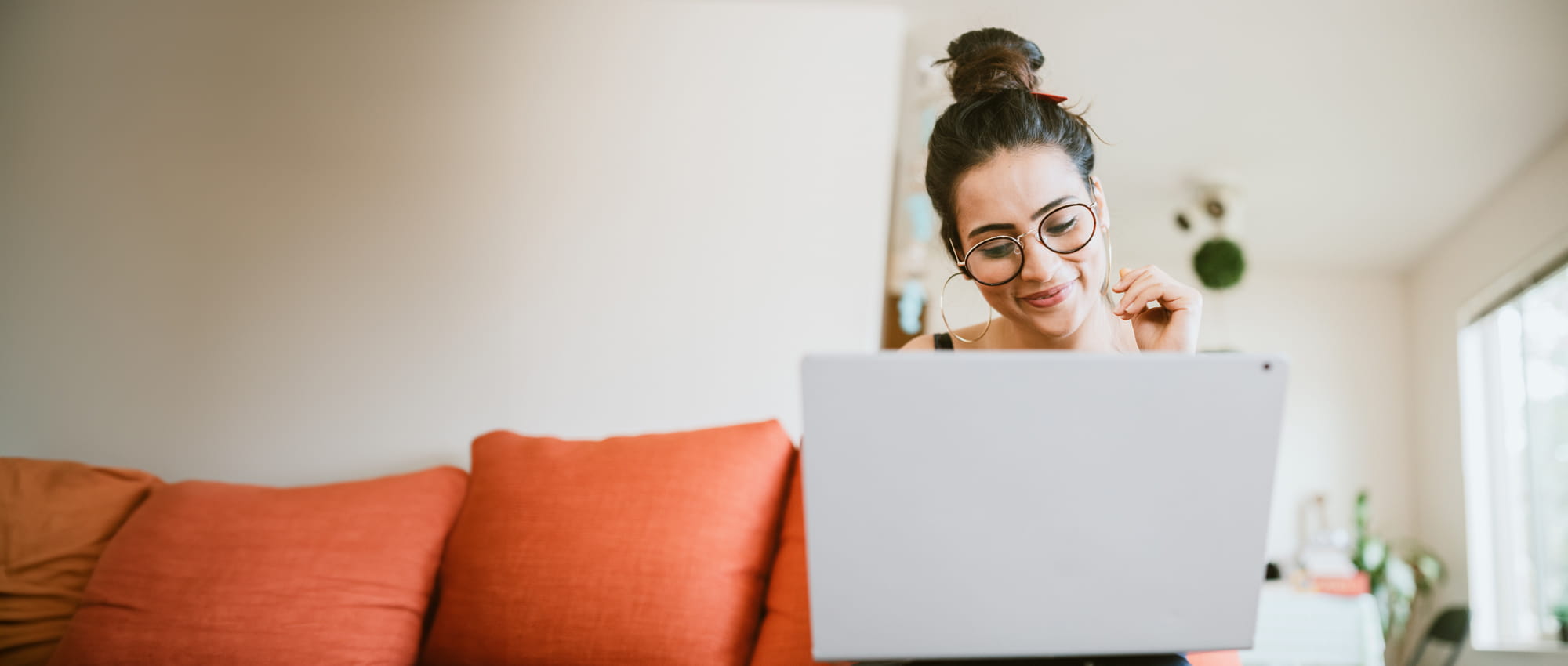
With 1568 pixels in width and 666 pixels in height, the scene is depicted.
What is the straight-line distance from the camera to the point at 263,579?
150cm

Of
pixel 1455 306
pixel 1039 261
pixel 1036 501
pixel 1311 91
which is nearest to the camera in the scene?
pixel 1036 501

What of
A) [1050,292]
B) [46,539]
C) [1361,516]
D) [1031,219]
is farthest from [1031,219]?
[1361,516]

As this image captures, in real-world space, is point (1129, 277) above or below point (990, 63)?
below

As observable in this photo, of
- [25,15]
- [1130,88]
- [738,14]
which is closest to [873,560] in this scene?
[738,14]

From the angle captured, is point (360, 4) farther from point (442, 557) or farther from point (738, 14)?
point (442, 557)

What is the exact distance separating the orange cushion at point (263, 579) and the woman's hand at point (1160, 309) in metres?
1.33

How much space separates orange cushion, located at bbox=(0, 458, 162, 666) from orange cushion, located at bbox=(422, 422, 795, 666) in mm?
730

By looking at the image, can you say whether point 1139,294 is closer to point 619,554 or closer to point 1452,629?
point 619,554

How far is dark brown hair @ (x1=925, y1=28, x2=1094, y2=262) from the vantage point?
1205mm

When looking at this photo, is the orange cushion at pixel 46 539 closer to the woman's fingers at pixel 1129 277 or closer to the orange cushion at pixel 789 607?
the orange cushion at pixel 789 607

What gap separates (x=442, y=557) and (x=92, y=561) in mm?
693

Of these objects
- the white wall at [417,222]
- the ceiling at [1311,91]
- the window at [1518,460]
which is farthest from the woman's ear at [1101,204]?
the window at [1518,460]

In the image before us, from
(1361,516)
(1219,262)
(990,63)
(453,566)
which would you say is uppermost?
(1219,262)

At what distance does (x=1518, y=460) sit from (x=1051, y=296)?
13.3 ft
